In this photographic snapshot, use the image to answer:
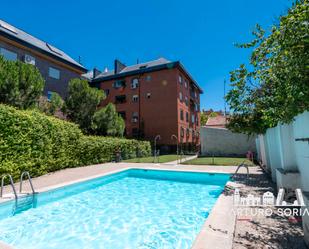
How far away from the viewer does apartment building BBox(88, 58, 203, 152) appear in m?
29.0

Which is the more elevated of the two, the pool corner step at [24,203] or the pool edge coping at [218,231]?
the pool edge coping at [218,231]

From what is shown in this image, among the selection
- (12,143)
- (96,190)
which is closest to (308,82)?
(96,190)

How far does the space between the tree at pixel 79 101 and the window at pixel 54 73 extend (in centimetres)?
392

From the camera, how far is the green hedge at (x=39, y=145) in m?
10.1

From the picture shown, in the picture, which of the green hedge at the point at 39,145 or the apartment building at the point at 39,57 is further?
the apartment building at the point at 39,57

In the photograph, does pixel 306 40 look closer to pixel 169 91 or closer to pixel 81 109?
pixel 81 109

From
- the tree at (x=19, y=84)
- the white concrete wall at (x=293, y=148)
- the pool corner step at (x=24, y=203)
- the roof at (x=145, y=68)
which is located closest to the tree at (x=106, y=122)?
the tree at (x=19, y=84)

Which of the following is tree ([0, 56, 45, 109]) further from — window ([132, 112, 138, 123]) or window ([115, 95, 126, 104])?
window ([115, 95, 126, 104])

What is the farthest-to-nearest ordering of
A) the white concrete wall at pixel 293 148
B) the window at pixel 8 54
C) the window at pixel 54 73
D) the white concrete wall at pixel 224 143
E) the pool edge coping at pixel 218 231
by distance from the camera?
the white concrete wall at pixel 224 143, the window at pixel 54 73, the window at pixel 8 54, the white concrete wall at pixel 293 148, the pool edge coping at pixel 218 231

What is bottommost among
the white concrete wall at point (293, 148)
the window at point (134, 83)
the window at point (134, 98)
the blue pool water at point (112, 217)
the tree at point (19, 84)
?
the blue pool water at point (112, 217)

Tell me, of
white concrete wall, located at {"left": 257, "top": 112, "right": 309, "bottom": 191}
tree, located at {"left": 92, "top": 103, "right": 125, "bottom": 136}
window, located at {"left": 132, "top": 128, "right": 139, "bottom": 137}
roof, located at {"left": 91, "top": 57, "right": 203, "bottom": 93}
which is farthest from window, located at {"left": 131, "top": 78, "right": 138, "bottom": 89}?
white concrete wall, located at {"left": 257, "top": 112, "right": 309, "bottom": 191}

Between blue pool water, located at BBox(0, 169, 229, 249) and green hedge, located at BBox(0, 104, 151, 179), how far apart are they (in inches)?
130

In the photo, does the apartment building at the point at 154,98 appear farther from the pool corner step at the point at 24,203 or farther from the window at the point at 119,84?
the pool corner step at the point at 24,203

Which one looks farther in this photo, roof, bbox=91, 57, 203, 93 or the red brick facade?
roof, bbox=91, 57, 203, 93
